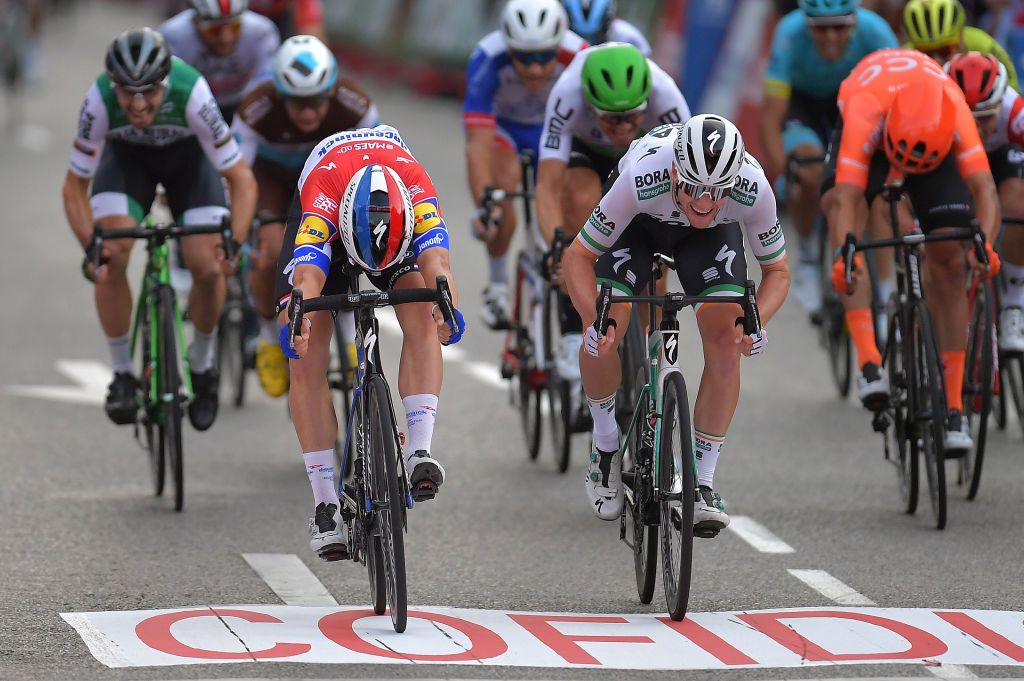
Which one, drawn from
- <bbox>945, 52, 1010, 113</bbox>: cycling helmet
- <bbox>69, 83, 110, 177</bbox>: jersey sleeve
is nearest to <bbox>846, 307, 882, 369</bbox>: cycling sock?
<bbox>945, 52, 1010, 113</bbox>: cycling helmet

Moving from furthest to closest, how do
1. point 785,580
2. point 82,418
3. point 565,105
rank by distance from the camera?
point 82,418 < point 565,105 < point 785,580

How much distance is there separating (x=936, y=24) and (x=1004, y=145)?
0.88 meters

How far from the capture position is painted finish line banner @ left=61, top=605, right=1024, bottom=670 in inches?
275

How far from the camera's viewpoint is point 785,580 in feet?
27.1

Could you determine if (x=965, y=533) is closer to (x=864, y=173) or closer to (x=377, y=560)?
(x=864, y=173)

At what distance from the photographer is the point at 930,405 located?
8.90m

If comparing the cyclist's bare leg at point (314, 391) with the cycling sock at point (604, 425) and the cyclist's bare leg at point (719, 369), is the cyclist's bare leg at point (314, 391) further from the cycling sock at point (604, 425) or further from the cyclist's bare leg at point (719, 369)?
the cyclist's bare leg at point (719, 369)

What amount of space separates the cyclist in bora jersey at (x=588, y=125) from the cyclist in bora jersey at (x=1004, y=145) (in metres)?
1.33

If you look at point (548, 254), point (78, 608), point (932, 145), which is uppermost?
point (932, 145)

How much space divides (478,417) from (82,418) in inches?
89.3

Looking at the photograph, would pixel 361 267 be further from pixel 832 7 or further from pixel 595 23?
pixel 832 7

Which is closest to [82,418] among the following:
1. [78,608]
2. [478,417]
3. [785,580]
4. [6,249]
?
[478,417]

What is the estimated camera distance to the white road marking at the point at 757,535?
349 inches

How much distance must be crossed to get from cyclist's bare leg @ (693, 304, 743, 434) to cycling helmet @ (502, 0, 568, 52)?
339 centimetres
